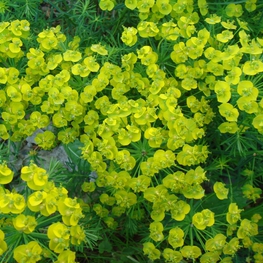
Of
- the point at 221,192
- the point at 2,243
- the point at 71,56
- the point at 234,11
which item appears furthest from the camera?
the point at 234,11

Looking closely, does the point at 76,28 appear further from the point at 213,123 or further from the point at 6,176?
the point at 6,176

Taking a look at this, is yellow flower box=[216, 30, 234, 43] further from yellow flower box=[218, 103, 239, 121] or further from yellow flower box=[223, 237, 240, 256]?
yellow flower box=[223, 237, 240, 256]

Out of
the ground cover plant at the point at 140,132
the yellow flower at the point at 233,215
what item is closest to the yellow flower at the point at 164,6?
the ground cover plant at the point at 140,132

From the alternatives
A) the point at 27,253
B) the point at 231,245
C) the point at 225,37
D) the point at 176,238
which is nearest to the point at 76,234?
the point at 27,253

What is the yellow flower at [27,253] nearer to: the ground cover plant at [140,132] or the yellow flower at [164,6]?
the ground cover plant at [140,132]

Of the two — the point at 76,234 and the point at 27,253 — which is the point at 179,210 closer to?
the point at 76,234

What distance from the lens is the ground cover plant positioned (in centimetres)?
211

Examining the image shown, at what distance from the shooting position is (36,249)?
1809mm

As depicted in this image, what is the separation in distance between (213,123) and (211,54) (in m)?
0.39

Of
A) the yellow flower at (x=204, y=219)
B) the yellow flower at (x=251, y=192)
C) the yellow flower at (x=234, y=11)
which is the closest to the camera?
the yellow flower at (x=204, y=219)

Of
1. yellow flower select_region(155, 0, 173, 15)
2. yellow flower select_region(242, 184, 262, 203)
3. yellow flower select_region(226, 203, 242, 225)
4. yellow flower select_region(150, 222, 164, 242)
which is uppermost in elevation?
yellow flower select_region(155, 0, 173, 15)

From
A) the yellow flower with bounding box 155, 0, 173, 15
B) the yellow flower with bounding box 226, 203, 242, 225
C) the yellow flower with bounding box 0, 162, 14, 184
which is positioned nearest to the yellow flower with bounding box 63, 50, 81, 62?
the yellow flower with bounding box 155, 0, 173, 15

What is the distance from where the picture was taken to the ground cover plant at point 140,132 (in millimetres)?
2111

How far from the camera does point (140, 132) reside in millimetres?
2188
